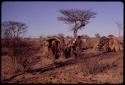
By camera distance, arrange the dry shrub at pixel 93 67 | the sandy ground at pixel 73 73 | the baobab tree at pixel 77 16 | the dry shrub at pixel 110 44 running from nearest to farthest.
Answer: the sandy ground at pixel 73 73
the dry shrub at pixel 93 67
the dry shrub at pixel 110 44
the baobab tree at pixel 77 16

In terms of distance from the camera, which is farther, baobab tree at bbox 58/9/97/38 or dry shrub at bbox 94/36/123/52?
baobab tree at bbox 58/9/97/38

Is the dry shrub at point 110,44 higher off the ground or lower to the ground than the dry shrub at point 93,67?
higher

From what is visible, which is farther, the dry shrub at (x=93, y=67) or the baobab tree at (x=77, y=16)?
the baobab tree at (x=77, y=16)

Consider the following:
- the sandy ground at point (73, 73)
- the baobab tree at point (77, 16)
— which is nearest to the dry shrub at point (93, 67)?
the sandy ground at point (73, 73)

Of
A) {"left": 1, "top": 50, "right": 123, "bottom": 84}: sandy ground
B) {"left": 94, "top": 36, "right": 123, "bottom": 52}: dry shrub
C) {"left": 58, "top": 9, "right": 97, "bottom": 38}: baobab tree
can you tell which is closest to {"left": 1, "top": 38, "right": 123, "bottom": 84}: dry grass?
{"left": 1, "top": 50, "right": 123, "bottom": 84}: sandy ground

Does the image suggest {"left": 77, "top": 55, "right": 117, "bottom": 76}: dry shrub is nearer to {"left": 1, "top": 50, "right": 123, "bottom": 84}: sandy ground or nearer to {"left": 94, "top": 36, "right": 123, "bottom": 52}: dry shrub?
{"left": 1, "top": 50, "right": 123, "bottom": 84}: sandy ground

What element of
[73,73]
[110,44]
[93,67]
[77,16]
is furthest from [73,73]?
[77,16]

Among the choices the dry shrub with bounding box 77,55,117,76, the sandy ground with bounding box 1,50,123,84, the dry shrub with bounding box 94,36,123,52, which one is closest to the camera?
the sandy ground with bounding box 1,50,123,84

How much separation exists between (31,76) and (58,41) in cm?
333

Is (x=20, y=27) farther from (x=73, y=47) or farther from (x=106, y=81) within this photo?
(x=106, y=81)

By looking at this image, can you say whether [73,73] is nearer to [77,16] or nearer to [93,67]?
[93,67]

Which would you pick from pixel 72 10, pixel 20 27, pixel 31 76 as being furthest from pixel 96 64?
pixel 72 10

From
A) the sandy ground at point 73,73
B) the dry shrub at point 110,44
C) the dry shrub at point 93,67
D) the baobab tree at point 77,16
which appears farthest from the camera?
the baobab tree at point 77,16

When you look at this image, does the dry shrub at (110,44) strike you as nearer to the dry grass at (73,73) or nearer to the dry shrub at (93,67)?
the dry grass at (73,73)
